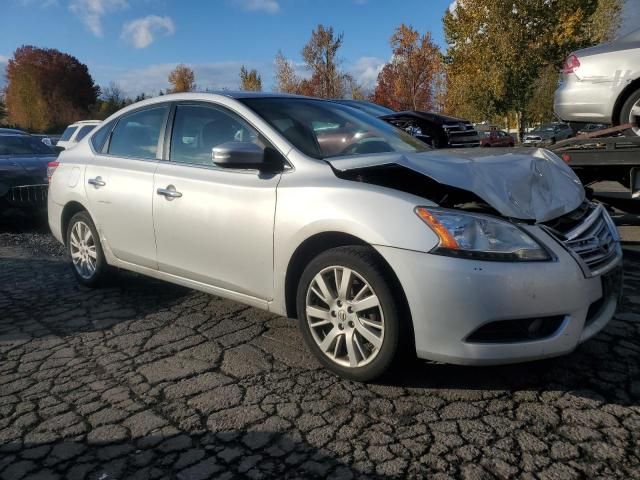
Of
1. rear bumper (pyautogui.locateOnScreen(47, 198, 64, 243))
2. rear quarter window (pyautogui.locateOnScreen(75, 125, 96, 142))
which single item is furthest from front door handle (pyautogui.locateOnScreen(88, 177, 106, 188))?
rear quarter window (pyautogui.locateOnScreen(75, 125, 96, 142))

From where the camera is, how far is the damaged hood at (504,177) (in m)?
2.85

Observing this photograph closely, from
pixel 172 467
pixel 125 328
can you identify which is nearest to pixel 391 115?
pixel 125 328

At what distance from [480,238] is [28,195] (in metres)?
7.50

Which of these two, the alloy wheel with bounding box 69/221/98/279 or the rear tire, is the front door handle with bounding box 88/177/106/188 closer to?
the alloy wheel with bounding box 69/221/98/279

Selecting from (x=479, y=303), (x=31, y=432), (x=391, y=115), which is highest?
(x=391, y=115)

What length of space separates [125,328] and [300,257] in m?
1.63

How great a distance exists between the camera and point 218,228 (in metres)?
3.59

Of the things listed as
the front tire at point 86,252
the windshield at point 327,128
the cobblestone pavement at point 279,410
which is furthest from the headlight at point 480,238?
the front tire at point 86,252

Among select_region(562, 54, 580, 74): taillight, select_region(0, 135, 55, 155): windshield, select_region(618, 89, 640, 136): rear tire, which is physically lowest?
select_region(0, 135, 55, 155): windshield

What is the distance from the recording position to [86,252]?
4988mm

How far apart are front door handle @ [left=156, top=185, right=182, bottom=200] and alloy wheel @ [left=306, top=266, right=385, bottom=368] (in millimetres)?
1312

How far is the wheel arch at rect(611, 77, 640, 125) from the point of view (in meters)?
6.01

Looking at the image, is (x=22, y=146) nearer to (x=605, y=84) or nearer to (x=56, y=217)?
(x=56, y=217)

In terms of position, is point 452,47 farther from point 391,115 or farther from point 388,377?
point 388,377
